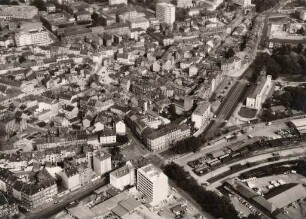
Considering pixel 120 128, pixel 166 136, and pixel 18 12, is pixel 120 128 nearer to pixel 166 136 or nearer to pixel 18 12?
pixel 166 136

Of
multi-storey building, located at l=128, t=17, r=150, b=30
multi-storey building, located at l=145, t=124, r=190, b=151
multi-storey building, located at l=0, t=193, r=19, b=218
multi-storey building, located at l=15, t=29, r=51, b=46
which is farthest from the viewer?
multi-storey building, located at l=128, t=17, r=150, b=30

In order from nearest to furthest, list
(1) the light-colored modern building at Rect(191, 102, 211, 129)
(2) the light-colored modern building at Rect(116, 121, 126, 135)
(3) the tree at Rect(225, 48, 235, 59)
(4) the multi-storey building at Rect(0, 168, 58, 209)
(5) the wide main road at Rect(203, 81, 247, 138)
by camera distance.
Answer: (4) the multi-storey building at Rect(0, 168, 58, 209), (2) the light-colored modern building at Rect(116, 121, 126, 135), (1) the light-colored modern building at Rect(191, 102, 211, 129), (5) the wide main road at Rect(203, 81, 247, 138), (3) the tree at Rect(225, 48, 235, 59)

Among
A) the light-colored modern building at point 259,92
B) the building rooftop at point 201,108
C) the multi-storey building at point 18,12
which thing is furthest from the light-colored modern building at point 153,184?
the multi-storey building at point 18,12

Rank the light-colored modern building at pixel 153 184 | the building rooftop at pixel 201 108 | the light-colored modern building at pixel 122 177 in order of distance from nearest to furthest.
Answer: the light-colored modern building at pixel 153 184, the light-colored modern building at pixel 122 177, the building rooftop at pixel 201 108

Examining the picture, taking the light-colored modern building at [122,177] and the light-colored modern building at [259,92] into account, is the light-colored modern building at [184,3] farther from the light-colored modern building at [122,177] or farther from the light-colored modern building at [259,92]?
the light-colored modern building at [122,177]

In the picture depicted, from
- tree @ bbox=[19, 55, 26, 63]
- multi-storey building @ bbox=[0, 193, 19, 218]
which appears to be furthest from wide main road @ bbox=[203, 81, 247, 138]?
tree @ bbox=[19, 55, 26, 63]

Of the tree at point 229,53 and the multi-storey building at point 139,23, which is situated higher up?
the multi-storey building at point 139,23

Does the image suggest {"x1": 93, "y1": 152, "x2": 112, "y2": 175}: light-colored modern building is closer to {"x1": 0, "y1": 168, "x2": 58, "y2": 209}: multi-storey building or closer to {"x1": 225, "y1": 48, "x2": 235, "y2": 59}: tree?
{"x1": 0, "y1": 168, "x2": 58, "y2": 209}: multi-storey building
